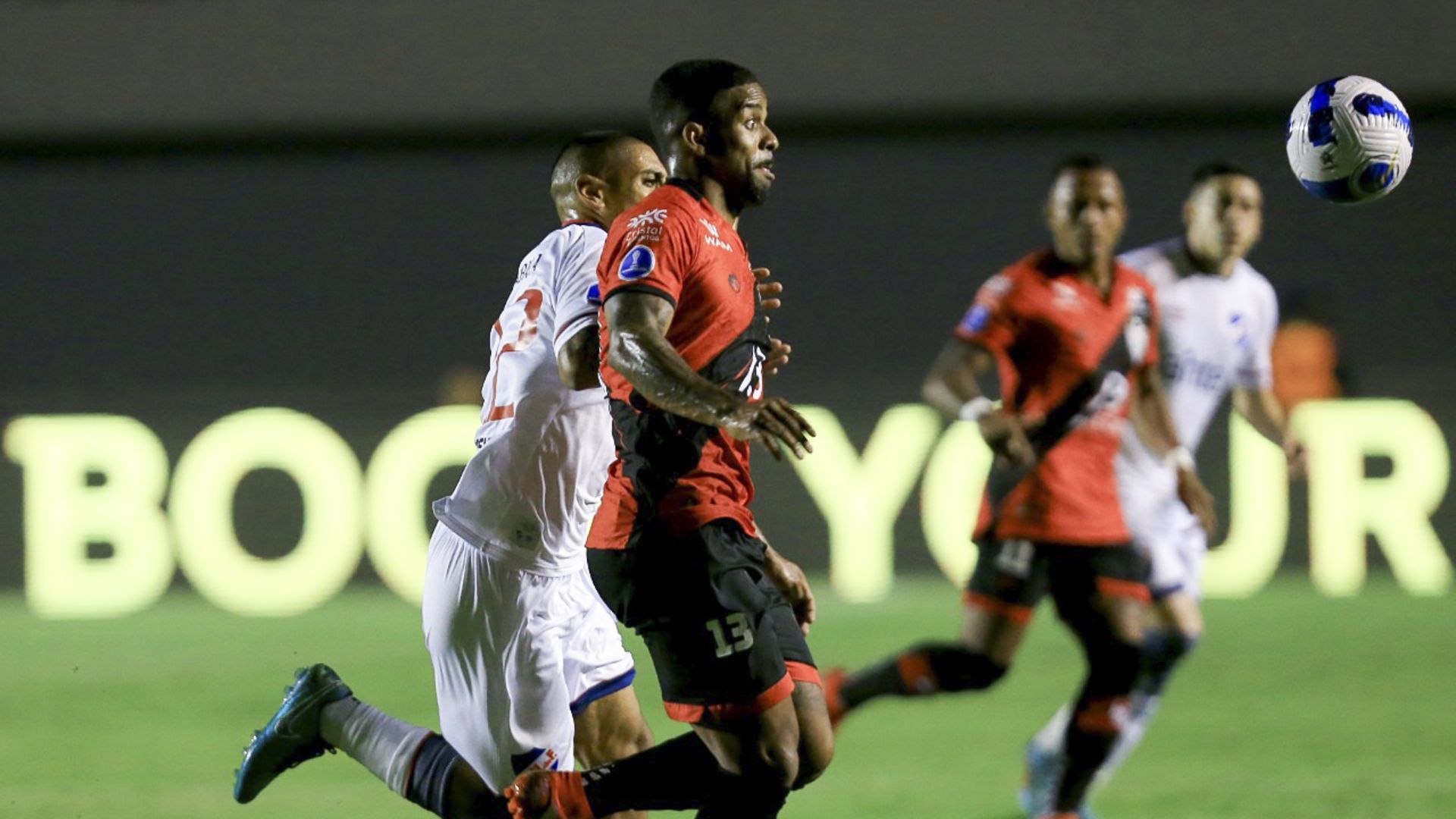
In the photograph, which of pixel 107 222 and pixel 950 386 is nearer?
pixel 950 386

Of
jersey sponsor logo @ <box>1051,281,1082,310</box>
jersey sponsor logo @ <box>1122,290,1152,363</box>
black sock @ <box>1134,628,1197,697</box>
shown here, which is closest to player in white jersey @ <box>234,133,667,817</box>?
jersey sponsor logo @ <box>1051,281,1082,310</box>

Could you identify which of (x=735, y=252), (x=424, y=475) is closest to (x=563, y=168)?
(x=735, y=252)

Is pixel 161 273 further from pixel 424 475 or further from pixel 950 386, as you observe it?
pixel 950 386

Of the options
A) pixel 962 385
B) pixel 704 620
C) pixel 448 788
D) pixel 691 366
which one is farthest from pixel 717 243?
pixel 962 385

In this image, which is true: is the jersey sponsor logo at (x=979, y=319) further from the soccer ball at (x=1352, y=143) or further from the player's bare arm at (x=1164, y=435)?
the soccer ball at (x=1352, y=143)

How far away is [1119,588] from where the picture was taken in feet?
17.2

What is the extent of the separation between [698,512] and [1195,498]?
265 centimetres

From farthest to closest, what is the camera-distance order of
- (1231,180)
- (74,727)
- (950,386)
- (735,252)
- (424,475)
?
1. (424,475)
2. (74,727)
3. (1231,180)
4. (950,386)
5. (735,252)

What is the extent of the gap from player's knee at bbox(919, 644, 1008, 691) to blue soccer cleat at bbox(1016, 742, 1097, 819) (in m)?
0.24

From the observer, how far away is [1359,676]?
7.93 m

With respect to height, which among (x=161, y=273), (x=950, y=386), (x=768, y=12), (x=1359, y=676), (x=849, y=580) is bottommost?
(x=1359, y=676)

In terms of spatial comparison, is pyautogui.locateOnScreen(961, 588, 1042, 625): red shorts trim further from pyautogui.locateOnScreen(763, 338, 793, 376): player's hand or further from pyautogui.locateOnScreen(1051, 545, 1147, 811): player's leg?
pyautogui.locateOnScreen(763, 338, 793, 376): player's hand

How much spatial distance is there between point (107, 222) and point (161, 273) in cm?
53

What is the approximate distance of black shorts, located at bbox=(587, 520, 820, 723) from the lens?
11.8 feet
